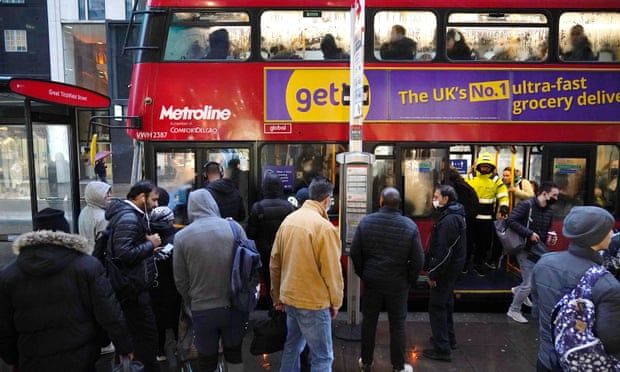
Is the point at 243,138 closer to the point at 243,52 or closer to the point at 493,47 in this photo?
the point at 243,52

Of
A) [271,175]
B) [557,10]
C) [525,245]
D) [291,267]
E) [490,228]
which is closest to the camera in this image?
[291,267]

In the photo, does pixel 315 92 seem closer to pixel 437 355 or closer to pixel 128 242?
pixel 128 242

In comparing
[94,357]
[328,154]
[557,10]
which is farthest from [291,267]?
[557,10]

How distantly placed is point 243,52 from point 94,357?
4.13 m

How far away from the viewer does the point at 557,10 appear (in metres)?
5.98

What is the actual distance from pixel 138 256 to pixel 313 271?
141 cm

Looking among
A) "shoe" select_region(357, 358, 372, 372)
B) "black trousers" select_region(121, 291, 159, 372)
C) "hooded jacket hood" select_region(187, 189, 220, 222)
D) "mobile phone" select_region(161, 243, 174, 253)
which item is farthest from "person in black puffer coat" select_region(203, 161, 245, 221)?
"shoe" select_region(357, 358, 372, 372)

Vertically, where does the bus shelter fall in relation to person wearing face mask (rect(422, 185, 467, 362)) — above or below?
above

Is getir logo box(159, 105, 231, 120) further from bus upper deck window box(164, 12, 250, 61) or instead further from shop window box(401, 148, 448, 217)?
shop window box(401, 148, 448, 217)

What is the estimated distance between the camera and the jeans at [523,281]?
5.68 meters

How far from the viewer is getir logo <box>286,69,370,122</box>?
5.89m

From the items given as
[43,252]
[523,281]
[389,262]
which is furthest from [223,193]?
[523,281]

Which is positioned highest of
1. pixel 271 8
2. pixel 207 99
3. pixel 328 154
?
pixel 271 8

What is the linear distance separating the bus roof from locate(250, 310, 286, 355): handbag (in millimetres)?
3906
